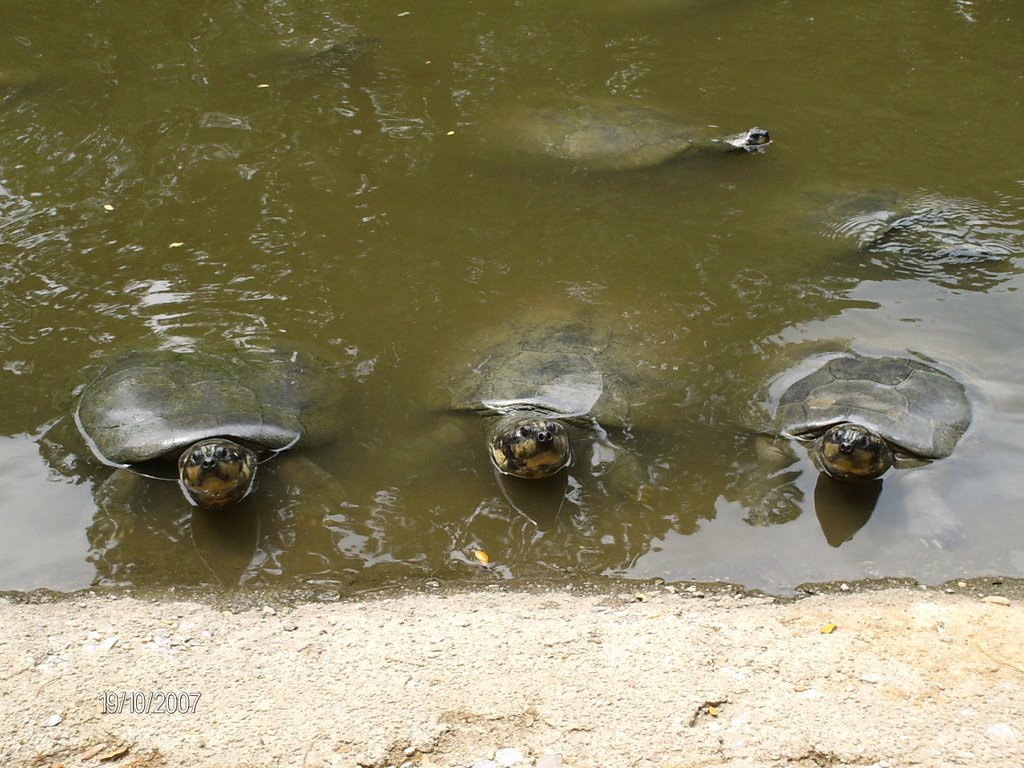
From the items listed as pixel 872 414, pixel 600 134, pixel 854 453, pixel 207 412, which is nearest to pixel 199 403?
pixel 207 412

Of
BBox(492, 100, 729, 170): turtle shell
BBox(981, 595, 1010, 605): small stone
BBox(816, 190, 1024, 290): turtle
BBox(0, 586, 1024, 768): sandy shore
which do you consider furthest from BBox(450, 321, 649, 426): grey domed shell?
BBox(492, 100, 729, 170): turtle shell

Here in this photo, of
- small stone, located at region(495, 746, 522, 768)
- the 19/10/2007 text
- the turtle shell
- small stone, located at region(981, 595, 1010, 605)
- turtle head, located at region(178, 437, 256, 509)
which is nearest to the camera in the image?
small stone, located at region(495, 746, 522, 768)

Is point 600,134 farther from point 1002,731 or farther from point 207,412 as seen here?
point 1002,731

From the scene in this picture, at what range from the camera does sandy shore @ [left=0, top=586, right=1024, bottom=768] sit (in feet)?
9.29

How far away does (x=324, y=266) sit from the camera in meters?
5.76

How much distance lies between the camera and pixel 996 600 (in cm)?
347

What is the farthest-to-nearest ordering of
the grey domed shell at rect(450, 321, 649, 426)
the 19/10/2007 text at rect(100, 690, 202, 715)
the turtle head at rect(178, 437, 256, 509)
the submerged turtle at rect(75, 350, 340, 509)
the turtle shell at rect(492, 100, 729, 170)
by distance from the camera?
the turtle shell at rect(492, 100, 729, 170) < the grey domed shell at rect(450, 321, 649, 426) < the submerged turtle at rect(75, 350, 340, 509) < the turtle head at rect(178, 437, 256, 509) < the 19/10/2007 text at rect(100, 690, 202, 715)

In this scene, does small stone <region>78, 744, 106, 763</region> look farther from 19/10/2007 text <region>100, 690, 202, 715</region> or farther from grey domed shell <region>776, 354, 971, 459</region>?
grey domed shell <region>776, 354, 971, 459</region>

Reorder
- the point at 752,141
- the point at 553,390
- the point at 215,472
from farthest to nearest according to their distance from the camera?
the point at 752,141
the point at 553,390
the point at 215,472

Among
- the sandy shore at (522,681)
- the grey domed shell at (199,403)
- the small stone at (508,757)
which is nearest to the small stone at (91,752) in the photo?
the sandy shore at (522,681)

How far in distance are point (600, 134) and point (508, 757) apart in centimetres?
536

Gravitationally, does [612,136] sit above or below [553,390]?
above

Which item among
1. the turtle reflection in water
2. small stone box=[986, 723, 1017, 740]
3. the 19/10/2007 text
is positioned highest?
small stone box=[986, 723, 1017, 740]

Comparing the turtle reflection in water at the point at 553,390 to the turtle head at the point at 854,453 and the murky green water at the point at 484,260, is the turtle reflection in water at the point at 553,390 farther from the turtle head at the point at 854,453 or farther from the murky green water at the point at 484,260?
the turtle head at the point at 854,453
